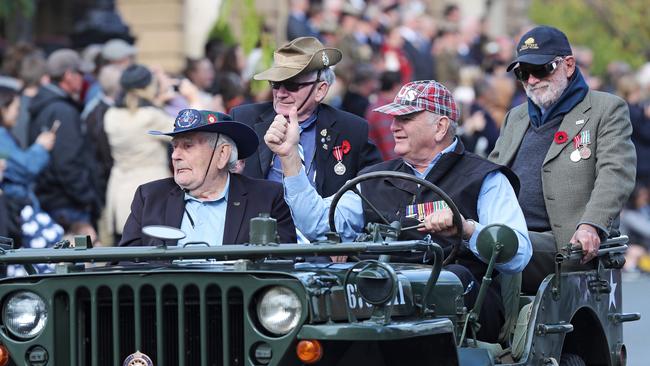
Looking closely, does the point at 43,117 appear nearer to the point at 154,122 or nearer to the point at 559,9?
the point at 154,122

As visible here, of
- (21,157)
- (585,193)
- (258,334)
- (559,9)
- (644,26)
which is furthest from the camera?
(559,9)

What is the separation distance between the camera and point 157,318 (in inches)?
266

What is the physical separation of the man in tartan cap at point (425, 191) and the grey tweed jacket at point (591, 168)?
2.68 feet

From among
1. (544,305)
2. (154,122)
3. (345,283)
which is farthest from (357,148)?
(154,122)

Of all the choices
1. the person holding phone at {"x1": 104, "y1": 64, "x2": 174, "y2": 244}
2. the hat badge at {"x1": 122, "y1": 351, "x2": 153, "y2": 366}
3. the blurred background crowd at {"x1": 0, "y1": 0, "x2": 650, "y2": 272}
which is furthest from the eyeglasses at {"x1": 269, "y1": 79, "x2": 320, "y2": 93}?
the person holding phone at {"x1": 104, "y1": 64, "x2": 174, "y2": 244}

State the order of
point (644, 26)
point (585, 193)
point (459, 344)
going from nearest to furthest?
point (459, 344) < point (585, 193) < point (644, 26)

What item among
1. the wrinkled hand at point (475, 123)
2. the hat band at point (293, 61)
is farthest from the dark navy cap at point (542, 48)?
the wrinkled hand at point (475, 123)

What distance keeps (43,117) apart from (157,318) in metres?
8.19

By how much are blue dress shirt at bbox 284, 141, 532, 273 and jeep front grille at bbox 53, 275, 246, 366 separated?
5.40 ft

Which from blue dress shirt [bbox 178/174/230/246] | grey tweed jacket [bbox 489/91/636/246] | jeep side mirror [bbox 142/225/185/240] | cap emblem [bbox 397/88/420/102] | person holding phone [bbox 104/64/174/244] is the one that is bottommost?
jeep side mirror [bbox 142/225/185/240]

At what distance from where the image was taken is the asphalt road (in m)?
13.4

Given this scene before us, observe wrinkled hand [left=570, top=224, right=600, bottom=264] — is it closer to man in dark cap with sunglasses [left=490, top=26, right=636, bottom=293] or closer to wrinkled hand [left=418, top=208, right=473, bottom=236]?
man in dark cap with sunglasses [left=490, top=26, right=636, bottom=293]

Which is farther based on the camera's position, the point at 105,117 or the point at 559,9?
the point at 559,9

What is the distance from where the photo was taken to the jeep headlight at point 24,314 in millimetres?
6969
